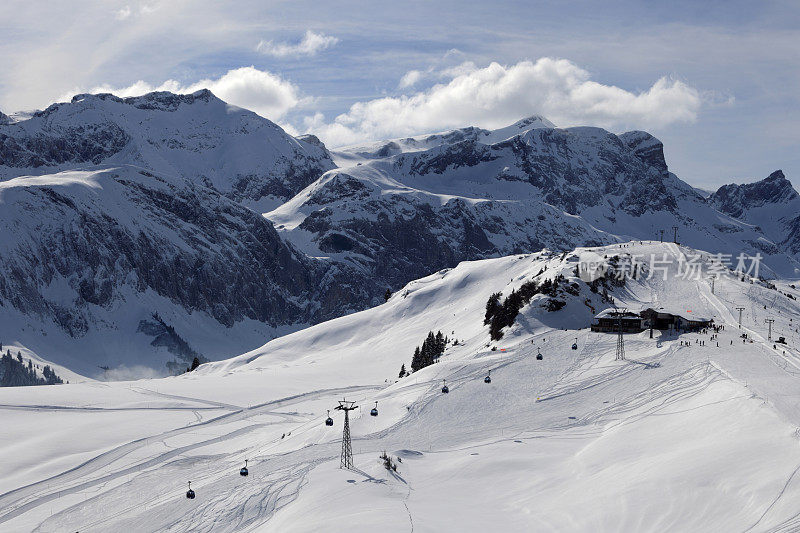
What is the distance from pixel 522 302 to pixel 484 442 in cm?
5639

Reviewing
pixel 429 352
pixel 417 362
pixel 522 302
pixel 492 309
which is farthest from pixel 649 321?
pixel 417 362

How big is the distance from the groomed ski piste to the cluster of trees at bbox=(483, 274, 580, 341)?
6.81 feet

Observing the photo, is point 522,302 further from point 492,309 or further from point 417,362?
point 417,362

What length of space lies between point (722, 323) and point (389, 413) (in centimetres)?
5275

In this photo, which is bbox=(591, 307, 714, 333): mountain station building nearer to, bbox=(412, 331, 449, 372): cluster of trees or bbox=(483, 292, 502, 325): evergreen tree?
bbox=(483, 292, 502, 325): evergreen tree

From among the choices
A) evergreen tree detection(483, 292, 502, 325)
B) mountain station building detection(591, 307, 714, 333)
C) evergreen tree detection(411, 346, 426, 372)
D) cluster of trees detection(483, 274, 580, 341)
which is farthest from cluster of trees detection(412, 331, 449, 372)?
mountain station building detection(591, 307, 714, 333)

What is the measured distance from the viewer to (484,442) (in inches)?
2682

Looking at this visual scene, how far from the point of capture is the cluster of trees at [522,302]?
113m

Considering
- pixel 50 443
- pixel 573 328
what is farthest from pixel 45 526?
pixel 573 328

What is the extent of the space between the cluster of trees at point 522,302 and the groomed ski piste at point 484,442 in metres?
2.08

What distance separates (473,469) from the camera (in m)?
60.4

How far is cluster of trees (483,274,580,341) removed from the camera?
372 ft

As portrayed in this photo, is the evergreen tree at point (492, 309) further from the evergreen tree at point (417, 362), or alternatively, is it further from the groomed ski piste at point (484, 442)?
the evergreen tree at point (417, 362)

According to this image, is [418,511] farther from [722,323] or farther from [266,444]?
[722,323]
